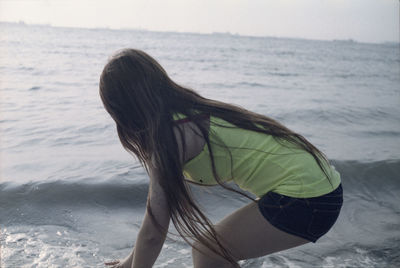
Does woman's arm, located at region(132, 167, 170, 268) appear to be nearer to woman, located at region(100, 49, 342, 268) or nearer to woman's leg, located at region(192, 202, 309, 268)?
woman, located at region(100, 49, 342, 268)

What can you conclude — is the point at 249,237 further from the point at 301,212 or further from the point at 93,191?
the point at 93,191

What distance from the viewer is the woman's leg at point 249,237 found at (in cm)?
190

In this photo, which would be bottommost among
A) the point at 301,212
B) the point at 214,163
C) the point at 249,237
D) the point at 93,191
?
the point at 93,191

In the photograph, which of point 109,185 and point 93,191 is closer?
point 93,191

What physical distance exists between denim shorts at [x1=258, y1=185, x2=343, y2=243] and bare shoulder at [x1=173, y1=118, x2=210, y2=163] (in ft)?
1.37

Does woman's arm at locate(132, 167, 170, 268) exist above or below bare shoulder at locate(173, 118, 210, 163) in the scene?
below

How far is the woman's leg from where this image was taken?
1903 millimetres

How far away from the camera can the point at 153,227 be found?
1.83 m

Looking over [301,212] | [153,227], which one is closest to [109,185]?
[153,227]

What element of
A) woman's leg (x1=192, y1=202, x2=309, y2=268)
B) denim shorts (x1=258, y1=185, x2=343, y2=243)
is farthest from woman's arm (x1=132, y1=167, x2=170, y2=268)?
denim shorts (x1=258, y1=185, x2=343, y2=243)

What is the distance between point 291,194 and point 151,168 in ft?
2.18

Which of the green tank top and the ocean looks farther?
the ocean

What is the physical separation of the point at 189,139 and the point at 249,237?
573 mm

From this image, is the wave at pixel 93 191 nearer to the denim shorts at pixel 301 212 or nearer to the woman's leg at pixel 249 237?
the woman's leg at pixel 249 237
